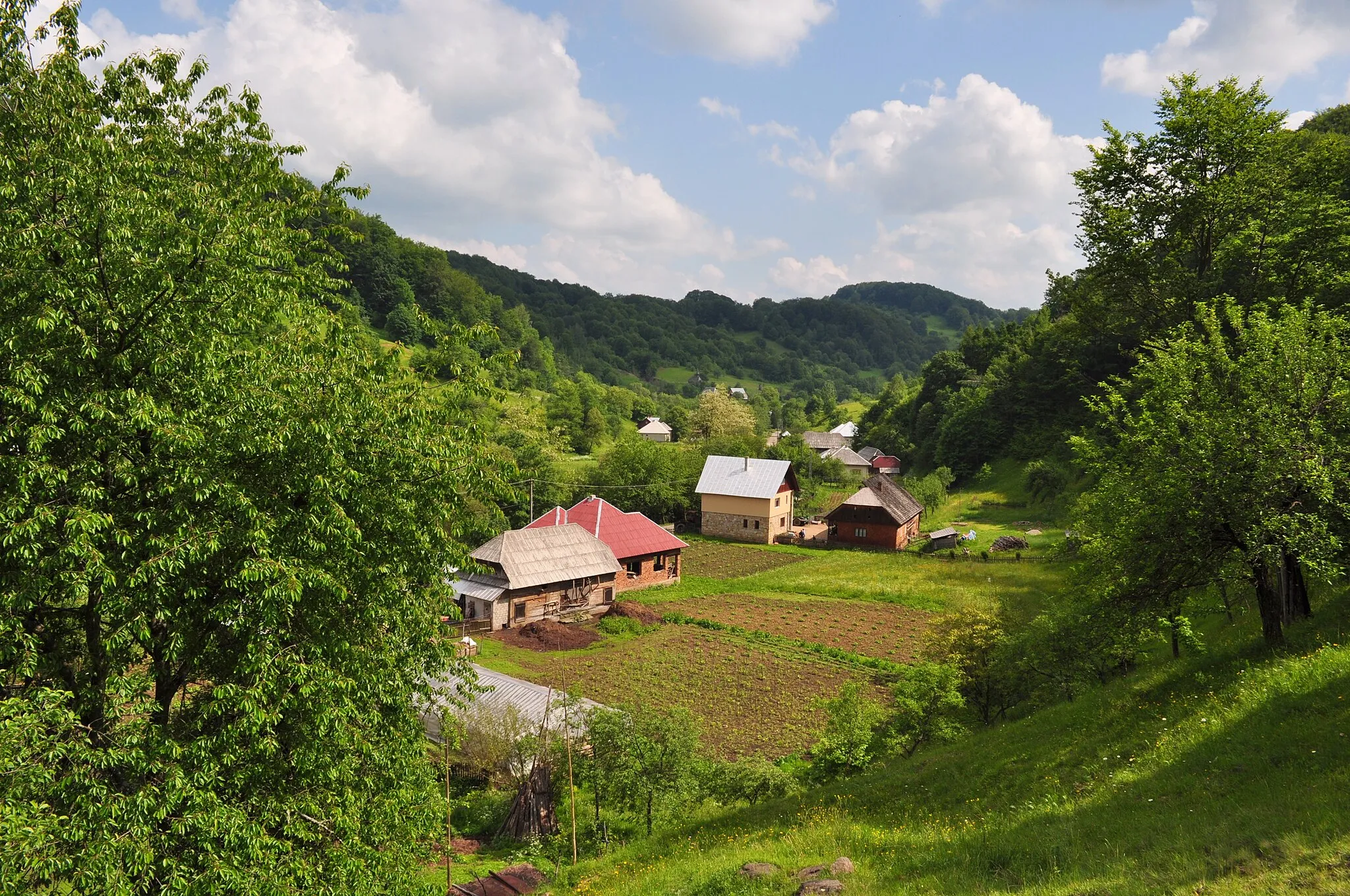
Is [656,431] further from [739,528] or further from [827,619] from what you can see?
[827,619]

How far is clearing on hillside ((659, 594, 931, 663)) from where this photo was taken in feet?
102

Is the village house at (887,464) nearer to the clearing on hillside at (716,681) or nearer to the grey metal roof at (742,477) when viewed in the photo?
the grey metal roof at (742,477)

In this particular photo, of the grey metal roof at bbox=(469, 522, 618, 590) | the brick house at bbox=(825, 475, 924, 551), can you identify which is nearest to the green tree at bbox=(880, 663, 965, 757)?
the grey metal roof at bbox=(469, 522, 618, 590)

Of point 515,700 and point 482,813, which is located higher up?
point 515,700

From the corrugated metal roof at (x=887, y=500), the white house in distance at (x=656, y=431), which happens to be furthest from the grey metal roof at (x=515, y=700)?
the white house in distance at (x=656, y=431)

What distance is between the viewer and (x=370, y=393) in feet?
33.6

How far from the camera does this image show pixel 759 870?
1139 centimetres

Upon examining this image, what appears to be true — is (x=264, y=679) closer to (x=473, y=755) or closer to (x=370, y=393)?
(x=370, y=393)

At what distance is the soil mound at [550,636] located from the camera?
31469mm

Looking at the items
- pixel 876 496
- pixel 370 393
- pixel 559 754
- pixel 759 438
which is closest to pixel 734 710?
pixel 559 754

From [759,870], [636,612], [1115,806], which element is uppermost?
[1115,806]

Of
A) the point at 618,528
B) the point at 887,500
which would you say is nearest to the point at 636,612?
the point at 618,528

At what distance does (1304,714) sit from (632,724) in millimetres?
11880

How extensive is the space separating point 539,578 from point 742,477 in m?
27.1
